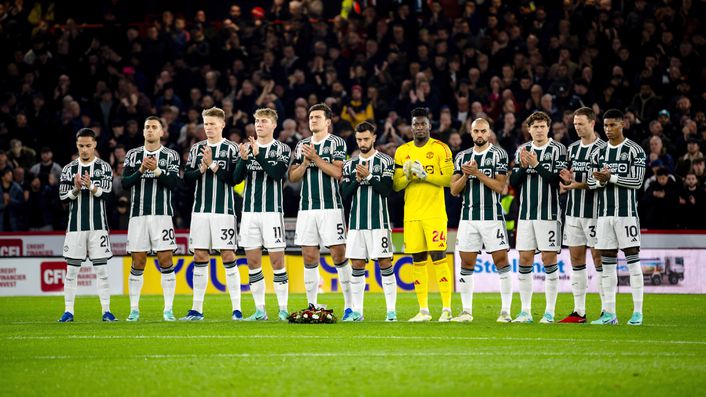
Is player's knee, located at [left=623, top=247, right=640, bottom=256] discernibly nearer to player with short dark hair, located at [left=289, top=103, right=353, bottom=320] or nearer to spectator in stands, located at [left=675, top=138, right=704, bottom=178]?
player with short dark hair, located at [left=289, top=103, right=353, bottom=320]

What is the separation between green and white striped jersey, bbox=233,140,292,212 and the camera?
1482cm

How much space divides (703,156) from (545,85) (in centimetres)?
441

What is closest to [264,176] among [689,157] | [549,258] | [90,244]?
[90,244]

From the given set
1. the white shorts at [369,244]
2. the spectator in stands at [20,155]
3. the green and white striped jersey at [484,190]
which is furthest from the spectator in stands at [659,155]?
the spectator in stands at [20,155]

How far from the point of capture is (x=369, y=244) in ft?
48.1

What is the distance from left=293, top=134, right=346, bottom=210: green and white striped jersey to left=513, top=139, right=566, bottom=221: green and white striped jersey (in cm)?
243

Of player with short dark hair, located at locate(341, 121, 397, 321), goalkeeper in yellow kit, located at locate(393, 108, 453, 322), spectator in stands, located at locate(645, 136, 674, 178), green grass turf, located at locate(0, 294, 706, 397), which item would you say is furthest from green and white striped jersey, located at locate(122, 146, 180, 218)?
spectator in stands, located at locate(645, 136, 674, 178)

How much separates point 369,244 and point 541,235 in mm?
2252

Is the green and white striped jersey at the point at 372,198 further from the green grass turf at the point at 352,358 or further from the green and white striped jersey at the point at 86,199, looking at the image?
the green and white striped jersey at the point at 86,199

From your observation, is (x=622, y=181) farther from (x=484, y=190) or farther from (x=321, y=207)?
(x=321, y=207)

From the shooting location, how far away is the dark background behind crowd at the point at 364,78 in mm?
23094

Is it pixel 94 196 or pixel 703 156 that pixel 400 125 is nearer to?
pixel 703 156

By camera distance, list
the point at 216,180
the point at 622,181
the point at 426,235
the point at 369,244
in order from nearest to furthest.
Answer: the point at 622,181 < the point at 426,235 < the point at 369,244 < the point at 216,180

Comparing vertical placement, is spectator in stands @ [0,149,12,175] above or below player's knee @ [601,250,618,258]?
above
